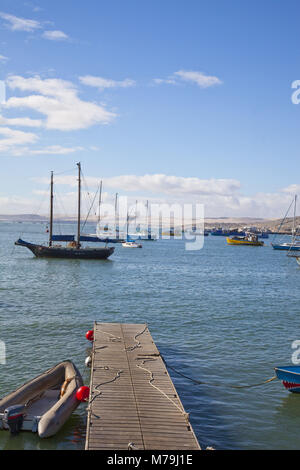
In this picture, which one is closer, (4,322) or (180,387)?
(180,387)

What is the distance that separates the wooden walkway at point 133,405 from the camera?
1156 cm

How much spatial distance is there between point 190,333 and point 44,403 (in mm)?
12594

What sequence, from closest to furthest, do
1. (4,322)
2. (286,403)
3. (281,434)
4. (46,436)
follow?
(46,436), (281,434), (286,403), (4,322)

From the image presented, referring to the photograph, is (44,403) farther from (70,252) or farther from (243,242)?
(243,242)

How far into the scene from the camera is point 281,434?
14844 mm

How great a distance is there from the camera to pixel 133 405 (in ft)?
44.6

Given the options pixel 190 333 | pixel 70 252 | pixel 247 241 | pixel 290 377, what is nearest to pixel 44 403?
pixel 290 377

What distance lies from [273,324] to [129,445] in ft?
68.0

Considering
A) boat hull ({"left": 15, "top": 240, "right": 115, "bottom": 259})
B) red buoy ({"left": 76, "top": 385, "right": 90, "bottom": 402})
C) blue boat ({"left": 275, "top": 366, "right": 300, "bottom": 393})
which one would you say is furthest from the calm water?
boat hull ({"left": 15, "top": 240, "right": 115, "bottom": 259})

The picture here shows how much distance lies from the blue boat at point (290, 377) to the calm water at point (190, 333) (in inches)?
19.7

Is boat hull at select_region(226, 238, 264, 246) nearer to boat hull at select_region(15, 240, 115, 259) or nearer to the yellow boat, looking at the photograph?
the yellow boat

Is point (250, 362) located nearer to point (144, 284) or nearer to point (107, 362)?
point (107, 362)

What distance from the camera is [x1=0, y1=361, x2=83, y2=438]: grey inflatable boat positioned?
13562 millimetres

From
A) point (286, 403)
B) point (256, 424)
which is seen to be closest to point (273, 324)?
point (286, 403)
